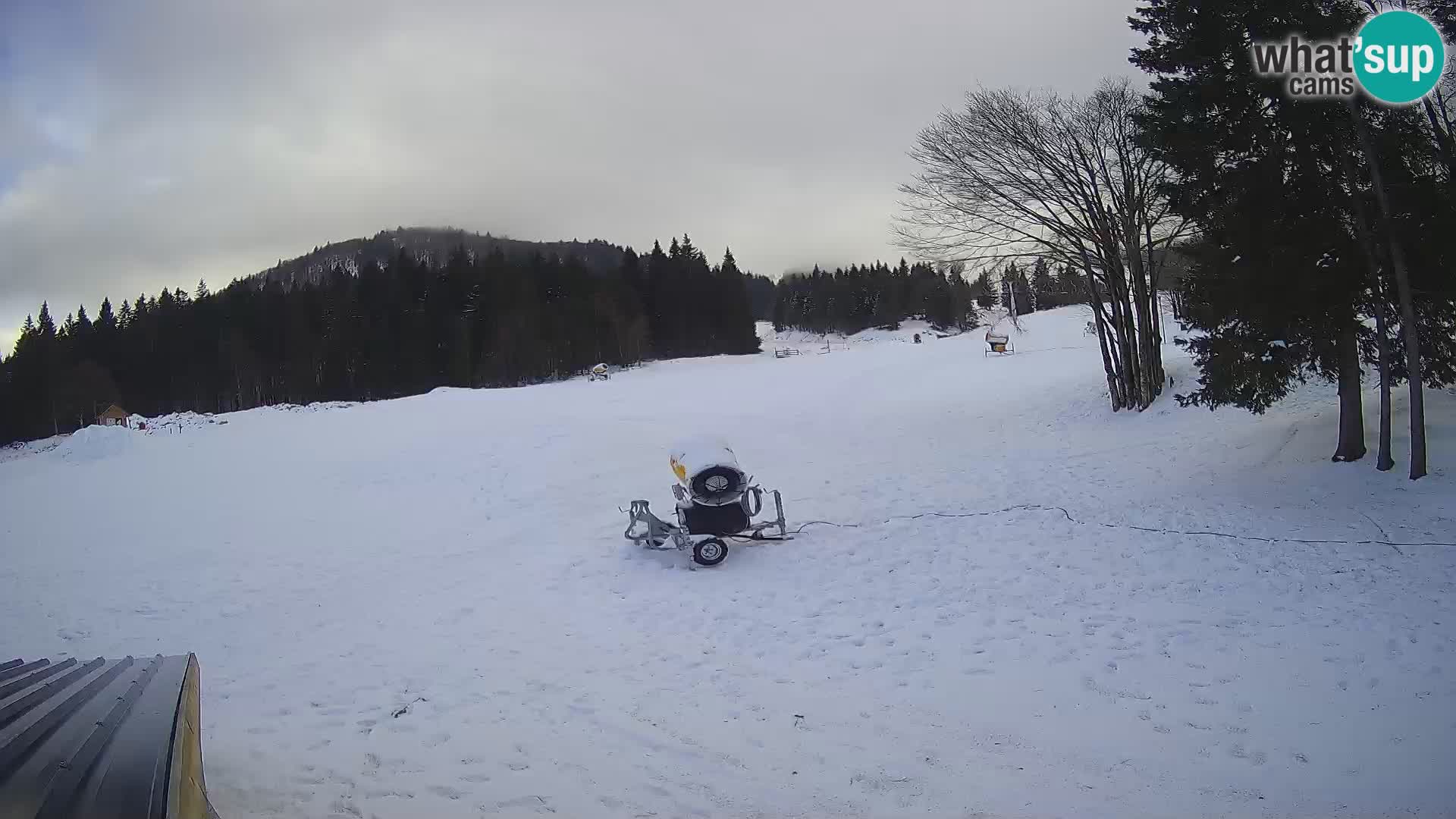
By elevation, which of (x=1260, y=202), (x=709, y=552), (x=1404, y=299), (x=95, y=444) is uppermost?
(x=1260, y=202)

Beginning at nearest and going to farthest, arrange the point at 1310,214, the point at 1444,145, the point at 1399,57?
the point at 1399,57
the point at 1444,145
the point at 1310,214

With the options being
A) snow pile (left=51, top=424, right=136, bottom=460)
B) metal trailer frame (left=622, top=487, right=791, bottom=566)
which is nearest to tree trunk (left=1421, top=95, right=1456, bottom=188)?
metal trailer frame (left=622, top=487, right=791, bottom=566)

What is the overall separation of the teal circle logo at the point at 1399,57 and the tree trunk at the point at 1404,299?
19.6 inches

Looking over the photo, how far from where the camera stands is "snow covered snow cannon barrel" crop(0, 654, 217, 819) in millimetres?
2232

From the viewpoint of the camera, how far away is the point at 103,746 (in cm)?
264

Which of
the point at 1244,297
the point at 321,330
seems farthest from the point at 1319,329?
the point at 321,330

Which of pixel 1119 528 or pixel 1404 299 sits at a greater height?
pixel 1404 299

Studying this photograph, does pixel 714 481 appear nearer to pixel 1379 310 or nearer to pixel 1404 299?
pixel 1404 299

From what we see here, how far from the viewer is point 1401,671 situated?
16.8ft

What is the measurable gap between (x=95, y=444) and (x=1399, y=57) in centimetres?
2553

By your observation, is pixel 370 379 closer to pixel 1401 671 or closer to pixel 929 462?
pixel 929 462

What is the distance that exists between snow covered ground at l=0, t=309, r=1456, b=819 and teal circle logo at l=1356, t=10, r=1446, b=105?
462cm

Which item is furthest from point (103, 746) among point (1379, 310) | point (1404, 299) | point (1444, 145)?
point (1444, 145)

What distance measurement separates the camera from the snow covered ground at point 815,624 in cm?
429
